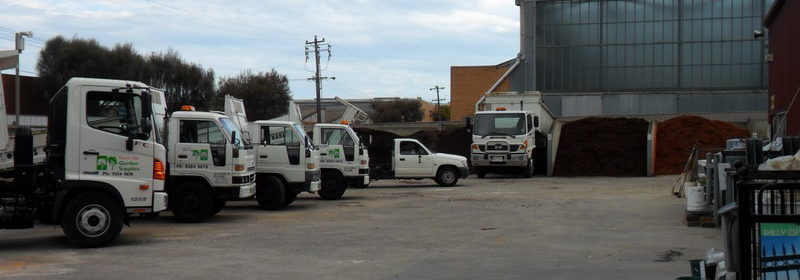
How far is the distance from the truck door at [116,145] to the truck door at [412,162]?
50.1 ft

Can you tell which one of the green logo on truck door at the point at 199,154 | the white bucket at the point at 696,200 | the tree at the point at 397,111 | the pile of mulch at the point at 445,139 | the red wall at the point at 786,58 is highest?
the tree at the point at 397,111

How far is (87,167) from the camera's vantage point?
1169 centimetres

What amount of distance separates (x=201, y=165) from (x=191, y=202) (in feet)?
2.48

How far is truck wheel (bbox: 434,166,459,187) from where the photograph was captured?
27.1 m

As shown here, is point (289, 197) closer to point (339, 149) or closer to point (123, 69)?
point (339, 149)

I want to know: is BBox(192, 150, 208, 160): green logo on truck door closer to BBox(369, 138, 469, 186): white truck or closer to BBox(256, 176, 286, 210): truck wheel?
BBox(256, 176, 286, 210): truck wheel

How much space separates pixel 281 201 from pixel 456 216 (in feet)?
13.9

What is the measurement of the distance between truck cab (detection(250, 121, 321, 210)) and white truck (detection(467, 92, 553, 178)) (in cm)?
1334

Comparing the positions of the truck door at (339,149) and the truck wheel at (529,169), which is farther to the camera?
the truck wheel at (529,169)

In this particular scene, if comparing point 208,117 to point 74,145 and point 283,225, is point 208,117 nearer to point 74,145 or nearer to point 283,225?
point 283,225

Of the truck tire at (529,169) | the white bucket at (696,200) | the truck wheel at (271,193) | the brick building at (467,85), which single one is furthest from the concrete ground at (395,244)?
the brick building at (467,85)

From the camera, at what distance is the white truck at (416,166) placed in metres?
26.8

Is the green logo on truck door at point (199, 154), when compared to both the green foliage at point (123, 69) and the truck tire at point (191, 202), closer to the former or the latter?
the truck tire at point (191, 202)

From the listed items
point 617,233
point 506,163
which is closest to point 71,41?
point 506,163
